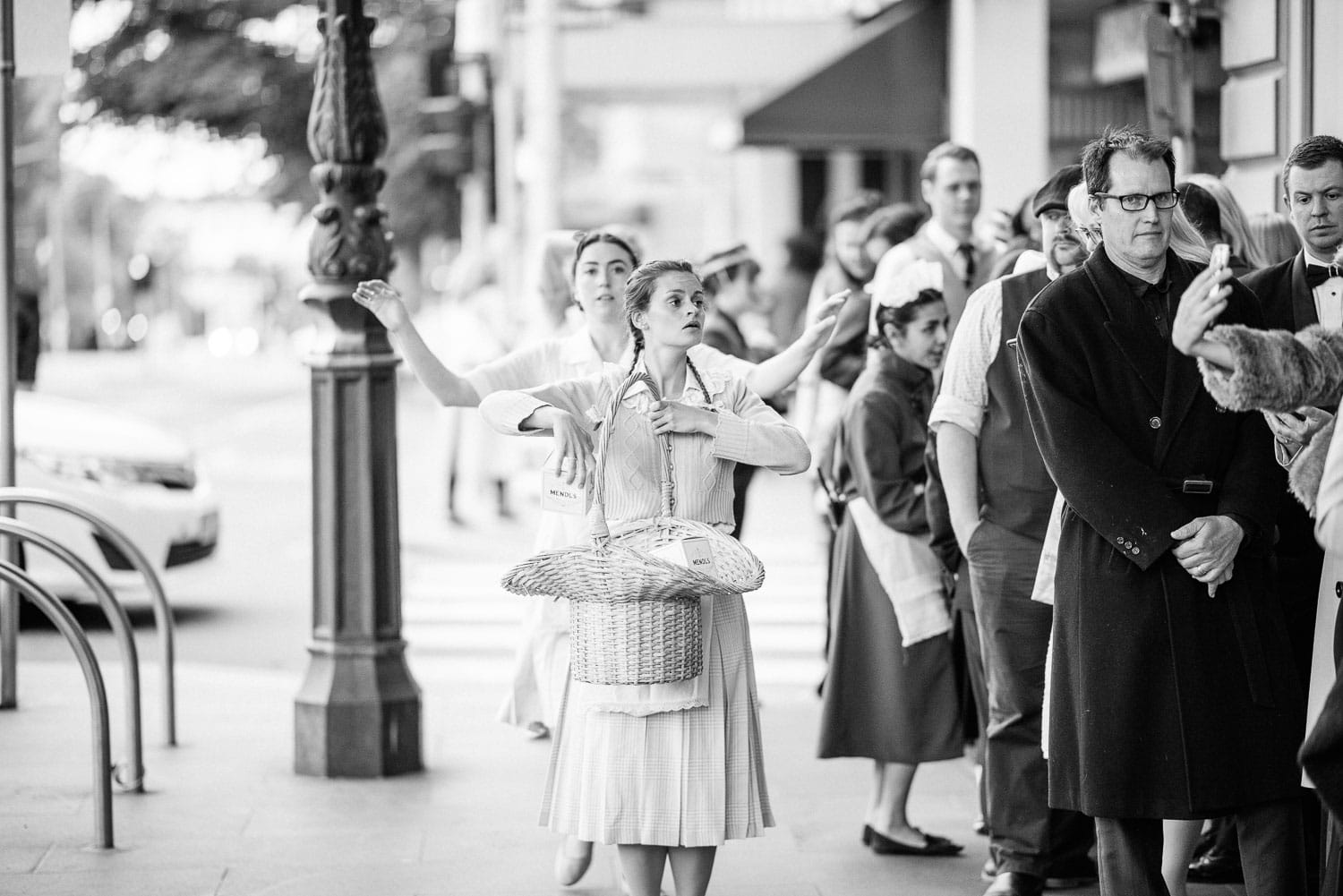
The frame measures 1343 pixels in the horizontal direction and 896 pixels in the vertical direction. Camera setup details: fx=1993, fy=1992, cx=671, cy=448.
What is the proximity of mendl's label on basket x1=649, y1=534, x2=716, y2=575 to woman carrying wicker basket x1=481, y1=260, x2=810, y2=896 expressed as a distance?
9.5 inches

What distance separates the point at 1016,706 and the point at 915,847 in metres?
0.84

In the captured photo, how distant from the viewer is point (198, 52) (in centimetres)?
3291

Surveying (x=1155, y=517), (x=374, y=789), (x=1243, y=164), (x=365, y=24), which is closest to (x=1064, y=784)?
(x=1155, y=517)

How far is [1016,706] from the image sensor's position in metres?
5.59

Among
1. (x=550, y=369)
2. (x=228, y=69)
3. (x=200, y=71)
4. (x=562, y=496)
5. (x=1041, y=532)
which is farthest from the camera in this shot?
(x=200, y=71)

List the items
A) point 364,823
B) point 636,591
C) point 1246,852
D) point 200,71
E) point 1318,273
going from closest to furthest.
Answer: point 1246,852 < point 636,591 < point 1318,273 < point 364,823 < point 200,71

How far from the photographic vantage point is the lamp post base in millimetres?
7172

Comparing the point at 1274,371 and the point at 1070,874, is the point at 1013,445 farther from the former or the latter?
the point at 1274,371

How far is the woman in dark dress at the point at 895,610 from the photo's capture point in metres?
6.23

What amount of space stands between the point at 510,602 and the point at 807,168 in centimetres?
1456

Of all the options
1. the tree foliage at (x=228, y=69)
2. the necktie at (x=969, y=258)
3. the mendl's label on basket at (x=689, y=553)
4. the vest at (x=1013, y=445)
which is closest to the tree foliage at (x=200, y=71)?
the tree foliage at (x=228, y=69)

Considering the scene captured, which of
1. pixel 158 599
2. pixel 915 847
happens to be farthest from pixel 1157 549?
pixel 158 599

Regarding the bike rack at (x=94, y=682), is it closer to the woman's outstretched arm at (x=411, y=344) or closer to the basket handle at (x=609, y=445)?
the woman's outstretched arm at (x=411, y=344)

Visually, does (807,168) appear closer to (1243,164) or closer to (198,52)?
(198,52)
